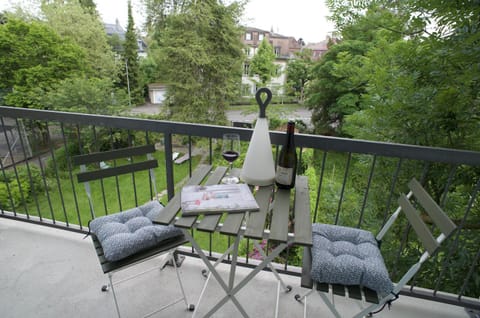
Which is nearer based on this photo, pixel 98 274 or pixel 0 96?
pixel 98 274

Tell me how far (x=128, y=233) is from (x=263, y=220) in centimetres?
79

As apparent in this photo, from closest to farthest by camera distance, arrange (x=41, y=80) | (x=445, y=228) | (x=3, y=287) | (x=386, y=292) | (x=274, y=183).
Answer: (x=445, y=228), (x=386, y=292), (x=274, y=183), (x=3, y=287), (x=41, y=80)

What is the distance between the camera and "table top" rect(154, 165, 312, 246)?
104 centimetres

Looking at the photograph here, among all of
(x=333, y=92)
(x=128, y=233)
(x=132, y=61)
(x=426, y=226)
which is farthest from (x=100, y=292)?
(x=132, y=61)

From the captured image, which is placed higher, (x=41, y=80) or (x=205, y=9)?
(x=205, y=9)

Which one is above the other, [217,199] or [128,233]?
[217,199]

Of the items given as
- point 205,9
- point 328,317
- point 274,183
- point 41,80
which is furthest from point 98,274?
point 205,9

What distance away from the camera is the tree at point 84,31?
12641mm

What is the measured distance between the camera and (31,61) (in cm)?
1027

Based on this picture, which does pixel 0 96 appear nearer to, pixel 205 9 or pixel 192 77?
pixel 192 77

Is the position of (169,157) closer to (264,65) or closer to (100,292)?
(100,292)

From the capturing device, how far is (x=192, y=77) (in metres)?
12.6

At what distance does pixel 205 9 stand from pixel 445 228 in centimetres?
1307

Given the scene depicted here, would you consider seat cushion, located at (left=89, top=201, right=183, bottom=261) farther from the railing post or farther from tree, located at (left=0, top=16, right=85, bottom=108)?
tree, located at (left=0, top=16, right=85, bottom=108)
